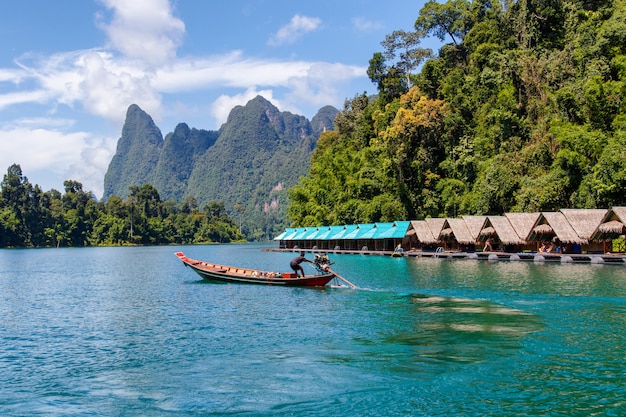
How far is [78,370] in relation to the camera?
12.6 m

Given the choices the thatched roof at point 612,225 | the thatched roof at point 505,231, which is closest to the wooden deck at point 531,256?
the thatched roof at point 505,231

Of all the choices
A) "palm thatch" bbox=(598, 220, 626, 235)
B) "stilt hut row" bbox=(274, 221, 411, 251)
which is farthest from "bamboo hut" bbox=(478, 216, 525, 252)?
"stilt hut row" bbox=(274, 221, 411, 251)

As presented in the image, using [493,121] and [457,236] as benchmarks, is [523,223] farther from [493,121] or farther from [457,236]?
[493,121]

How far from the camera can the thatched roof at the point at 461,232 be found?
4219 centimetres

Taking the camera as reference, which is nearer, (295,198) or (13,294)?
(13,294)

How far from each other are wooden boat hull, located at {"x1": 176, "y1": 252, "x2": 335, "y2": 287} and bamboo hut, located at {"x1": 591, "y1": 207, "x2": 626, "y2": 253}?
58.4 feet

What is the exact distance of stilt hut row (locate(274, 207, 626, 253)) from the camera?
3347cm

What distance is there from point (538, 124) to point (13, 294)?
41875mm

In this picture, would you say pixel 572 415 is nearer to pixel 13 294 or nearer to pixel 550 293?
pixel 550 293

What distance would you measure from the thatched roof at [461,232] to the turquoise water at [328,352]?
16.9 m

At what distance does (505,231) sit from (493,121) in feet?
54.5

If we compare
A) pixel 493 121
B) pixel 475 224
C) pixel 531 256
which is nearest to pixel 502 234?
pixel 531 256

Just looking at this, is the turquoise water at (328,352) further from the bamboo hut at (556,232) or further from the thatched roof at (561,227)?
the bamboo hut at (556,232)

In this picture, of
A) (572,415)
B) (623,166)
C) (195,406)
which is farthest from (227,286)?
(623,166)
